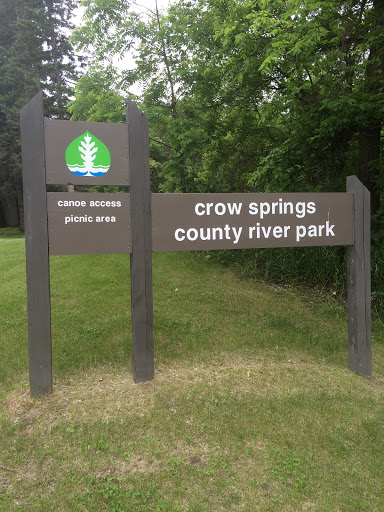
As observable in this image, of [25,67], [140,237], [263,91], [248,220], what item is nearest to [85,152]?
[140,237]

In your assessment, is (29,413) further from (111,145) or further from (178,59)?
(178,59)

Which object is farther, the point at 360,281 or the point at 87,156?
the point at 360,281

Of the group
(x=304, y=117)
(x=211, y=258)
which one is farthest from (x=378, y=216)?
(x=211, y=258)

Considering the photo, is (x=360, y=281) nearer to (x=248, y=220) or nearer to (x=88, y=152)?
(x=248, y=220)

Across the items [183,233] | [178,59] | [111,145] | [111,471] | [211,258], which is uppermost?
[178,59]

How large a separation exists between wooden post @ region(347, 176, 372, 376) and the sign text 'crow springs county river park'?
0.02 metres

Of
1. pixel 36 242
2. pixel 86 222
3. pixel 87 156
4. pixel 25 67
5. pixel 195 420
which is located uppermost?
pixel 25 67

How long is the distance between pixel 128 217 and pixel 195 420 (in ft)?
5.95

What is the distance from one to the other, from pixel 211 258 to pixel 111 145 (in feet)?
20.7

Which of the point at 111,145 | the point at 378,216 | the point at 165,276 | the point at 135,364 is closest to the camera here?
the point at 111,145

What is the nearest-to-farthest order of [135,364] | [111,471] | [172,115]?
1. [111,471]
2. [135,364]
3. [172,115]

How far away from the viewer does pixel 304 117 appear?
280 inches

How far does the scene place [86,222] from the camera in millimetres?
3281

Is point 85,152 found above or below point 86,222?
above
